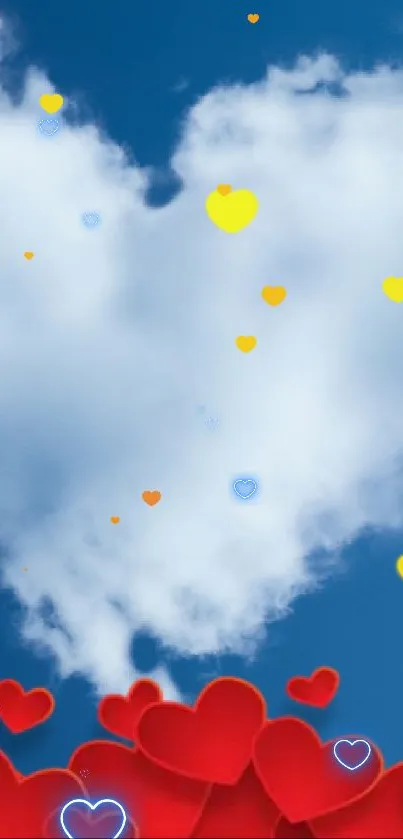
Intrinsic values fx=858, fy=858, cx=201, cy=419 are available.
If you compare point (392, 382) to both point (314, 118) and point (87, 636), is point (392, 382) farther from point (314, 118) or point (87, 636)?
point (87, 636)

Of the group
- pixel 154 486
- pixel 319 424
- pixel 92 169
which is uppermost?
pixel 92 169

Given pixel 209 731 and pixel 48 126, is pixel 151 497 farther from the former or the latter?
pixel 48 126

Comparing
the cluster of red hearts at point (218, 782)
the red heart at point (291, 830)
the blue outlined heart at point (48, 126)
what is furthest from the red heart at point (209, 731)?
the blue outlined heart at point (48, 126)

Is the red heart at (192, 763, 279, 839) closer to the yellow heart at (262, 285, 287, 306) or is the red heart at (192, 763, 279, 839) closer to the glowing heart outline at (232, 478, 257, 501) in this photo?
the glowing heart outline at (232, 478, 257, 501)

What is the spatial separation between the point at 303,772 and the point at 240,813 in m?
0.12

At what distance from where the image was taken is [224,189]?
1822 millimetres

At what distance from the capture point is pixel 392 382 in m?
1.72

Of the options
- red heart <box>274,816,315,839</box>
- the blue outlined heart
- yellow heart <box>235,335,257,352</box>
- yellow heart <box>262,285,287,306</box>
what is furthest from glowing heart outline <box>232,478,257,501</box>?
the blue outlined heart

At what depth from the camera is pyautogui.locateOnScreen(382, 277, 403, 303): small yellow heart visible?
1756 mm

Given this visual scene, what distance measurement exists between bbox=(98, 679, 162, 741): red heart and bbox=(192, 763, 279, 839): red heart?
0.72 ft

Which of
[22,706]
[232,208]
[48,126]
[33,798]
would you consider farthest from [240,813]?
[48,126]

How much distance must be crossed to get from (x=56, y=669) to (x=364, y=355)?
865mm

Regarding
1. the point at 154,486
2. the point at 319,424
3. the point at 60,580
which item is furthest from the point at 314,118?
the point at 60,580

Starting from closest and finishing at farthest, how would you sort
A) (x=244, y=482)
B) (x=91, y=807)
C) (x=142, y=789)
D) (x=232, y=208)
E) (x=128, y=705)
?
(x=91, y=807)
(x=142, y=789)
(x=128, y=705)
(x=244, y=482)
(x=232, y=208)
